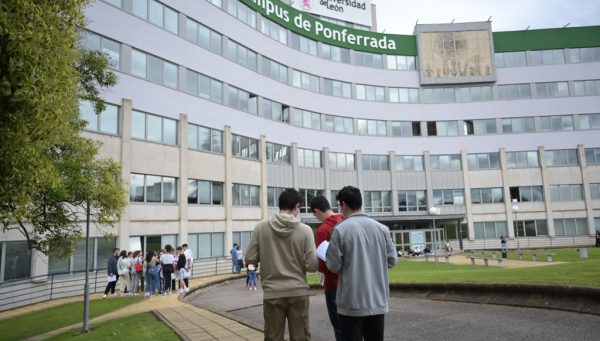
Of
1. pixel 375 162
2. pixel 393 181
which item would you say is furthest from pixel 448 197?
pixel 375 162

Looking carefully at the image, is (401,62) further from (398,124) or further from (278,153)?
(278,153)

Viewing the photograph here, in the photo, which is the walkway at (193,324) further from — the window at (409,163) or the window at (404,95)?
the window at (404,95)

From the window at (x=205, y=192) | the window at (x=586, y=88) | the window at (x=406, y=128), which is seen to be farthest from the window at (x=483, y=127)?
the window at (x=205, y=192)

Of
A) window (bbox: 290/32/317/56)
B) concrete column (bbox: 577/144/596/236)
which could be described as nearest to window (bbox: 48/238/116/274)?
window (bbox: 290/32/317/56)

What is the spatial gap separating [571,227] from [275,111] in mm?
32739

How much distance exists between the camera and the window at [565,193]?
4656 centimetres

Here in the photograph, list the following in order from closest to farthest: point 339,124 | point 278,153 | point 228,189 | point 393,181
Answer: point 228,189 < point 278,153 < point 339,124 < point 393,181

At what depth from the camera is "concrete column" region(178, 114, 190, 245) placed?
28141 mm

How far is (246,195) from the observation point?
113 feet

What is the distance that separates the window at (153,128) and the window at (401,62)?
2781 centimetres

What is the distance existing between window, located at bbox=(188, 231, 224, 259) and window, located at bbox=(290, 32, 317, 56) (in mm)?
19925

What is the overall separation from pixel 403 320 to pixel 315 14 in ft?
149

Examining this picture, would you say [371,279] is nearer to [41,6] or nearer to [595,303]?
[41,6]

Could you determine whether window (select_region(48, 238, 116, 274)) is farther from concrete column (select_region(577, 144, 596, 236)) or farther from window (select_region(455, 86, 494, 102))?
concrete column (select_region(577, 144, 596, 236))
